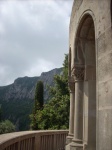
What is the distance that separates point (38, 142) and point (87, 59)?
12.8ft

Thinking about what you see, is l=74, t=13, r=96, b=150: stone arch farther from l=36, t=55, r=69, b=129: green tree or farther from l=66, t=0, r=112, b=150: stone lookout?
l=36, t=55, r=69, b=129: green tree

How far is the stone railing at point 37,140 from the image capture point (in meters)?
7.37

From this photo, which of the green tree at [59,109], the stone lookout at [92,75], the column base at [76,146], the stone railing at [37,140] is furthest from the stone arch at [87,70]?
the green tree at [59,109]

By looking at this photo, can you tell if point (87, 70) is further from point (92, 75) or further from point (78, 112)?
A: point (78, 112)

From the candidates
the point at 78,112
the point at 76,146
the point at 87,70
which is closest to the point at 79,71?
the point at 87,70

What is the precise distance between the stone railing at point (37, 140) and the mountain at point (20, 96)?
92.2 meters

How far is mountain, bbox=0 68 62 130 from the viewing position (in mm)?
111000

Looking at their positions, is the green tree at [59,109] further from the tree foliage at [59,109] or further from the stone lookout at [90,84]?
the stone lookout at [90,84]

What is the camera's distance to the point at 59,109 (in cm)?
2716

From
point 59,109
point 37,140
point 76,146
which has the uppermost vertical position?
point 59,109

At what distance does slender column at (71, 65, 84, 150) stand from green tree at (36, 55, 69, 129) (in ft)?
60.4

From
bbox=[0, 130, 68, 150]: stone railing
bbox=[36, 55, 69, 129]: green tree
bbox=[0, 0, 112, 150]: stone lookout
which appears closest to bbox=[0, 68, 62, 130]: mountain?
bbox=[36, 55, 69, 129]: green tree

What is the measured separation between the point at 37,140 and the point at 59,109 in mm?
17667

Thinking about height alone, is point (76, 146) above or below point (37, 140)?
above
